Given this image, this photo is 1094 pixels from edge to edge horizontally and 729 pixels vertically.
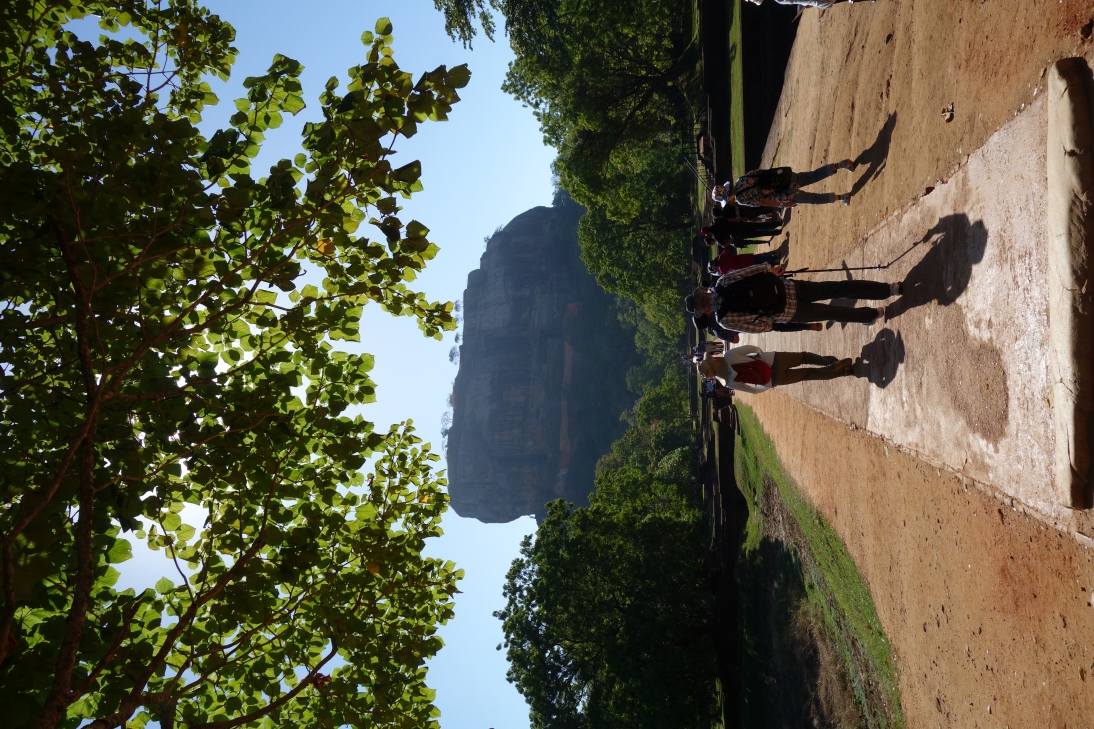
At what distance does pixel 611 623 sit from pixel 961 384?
14465 millimetres

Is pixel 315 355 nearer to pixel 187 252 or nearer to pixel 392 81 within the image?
pixel 187 252

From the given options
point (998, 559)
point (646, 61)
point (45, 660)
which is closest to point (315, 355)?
point (45, 660)

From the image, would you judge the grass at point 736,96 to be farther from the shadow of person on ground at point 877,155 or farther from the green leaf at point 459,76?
the green leaf at point 459,76

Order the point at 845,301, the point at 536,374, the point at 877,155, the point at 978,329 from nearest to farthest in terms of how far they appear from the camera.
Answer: the point at 978,329
the point at 877,155
the point at 845,301
the point at 536,374

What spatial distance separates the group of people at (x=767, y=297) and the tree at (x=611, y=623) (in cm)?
897

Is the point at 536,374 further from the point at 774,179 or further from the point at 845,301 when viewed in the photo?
the point at 845,301

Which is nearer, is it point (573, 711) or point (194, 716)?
point (194, 716)

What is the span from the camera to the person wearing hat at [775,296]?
558 centimetres

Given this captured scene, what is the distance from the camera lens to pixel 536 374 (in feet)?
304

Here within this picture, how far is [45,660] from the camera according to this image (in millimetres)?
4352

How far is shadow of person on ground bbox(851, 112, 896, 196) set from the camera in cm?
623

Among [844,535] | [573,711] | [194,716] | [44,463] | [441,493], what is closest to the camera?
[44,463]

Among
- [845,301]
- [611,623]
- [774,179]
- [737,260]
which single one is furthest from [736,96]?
[611,623]

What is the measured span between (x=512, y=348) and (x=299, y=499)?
9033 cm
